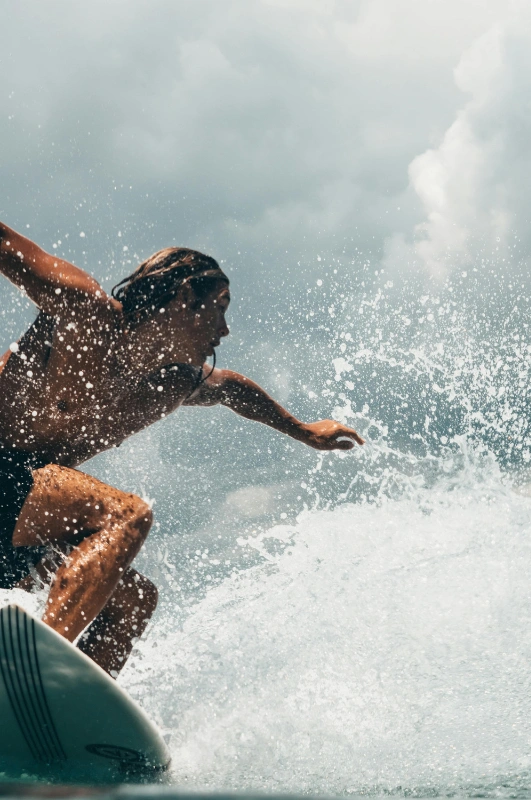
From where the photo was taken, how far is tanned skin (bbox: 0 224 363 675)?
2.92 m

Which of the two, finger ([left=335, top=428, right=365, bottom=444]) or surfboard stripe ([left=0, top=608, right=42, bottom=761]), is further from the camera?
finger ([left=335, top=428, right=365, bottom=444])

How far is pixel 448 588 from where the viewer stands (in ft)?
19.1

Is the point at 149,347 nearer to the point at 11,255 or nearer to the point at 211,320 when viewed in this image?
the point at 211,320

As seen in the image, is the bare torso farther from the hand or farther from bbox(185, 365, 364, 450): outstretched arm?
the hand

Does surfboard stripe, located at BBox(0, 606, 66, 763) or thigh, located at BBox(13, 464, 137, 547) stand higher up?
thigh, located at BBox(13, 464, 137, 547)

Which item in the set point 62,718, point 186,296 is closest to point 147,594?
point 62,718

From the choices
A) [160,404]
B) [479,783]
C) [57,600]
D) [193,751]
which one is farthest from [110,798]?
[160,404]

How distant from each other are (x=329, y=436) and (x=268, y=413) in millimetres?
555

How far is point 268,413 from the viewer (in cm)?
487

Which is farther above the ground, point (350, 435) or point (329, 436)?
point (350, 435)

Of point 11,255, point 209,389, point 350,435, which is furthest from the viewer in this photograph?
point 350,435

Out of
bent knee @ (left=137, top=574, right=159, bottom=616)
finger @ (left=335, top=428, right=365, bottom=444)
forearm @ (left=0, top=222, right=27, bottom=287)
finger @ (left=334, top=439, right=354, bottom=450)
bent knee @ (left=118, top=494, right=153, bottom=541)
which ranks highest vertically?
finger @ (left=335, top=428, right=365, bottom=444)

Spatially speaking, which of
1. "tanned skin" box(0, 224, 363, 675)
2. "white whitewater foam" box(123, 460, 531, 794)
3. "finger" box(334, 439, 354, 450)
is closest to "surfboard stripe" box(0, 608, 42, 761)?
"tanned skin" box(0, 224, 363, 675)

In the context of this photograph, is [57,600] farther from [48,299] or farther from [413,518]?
[413,518]
